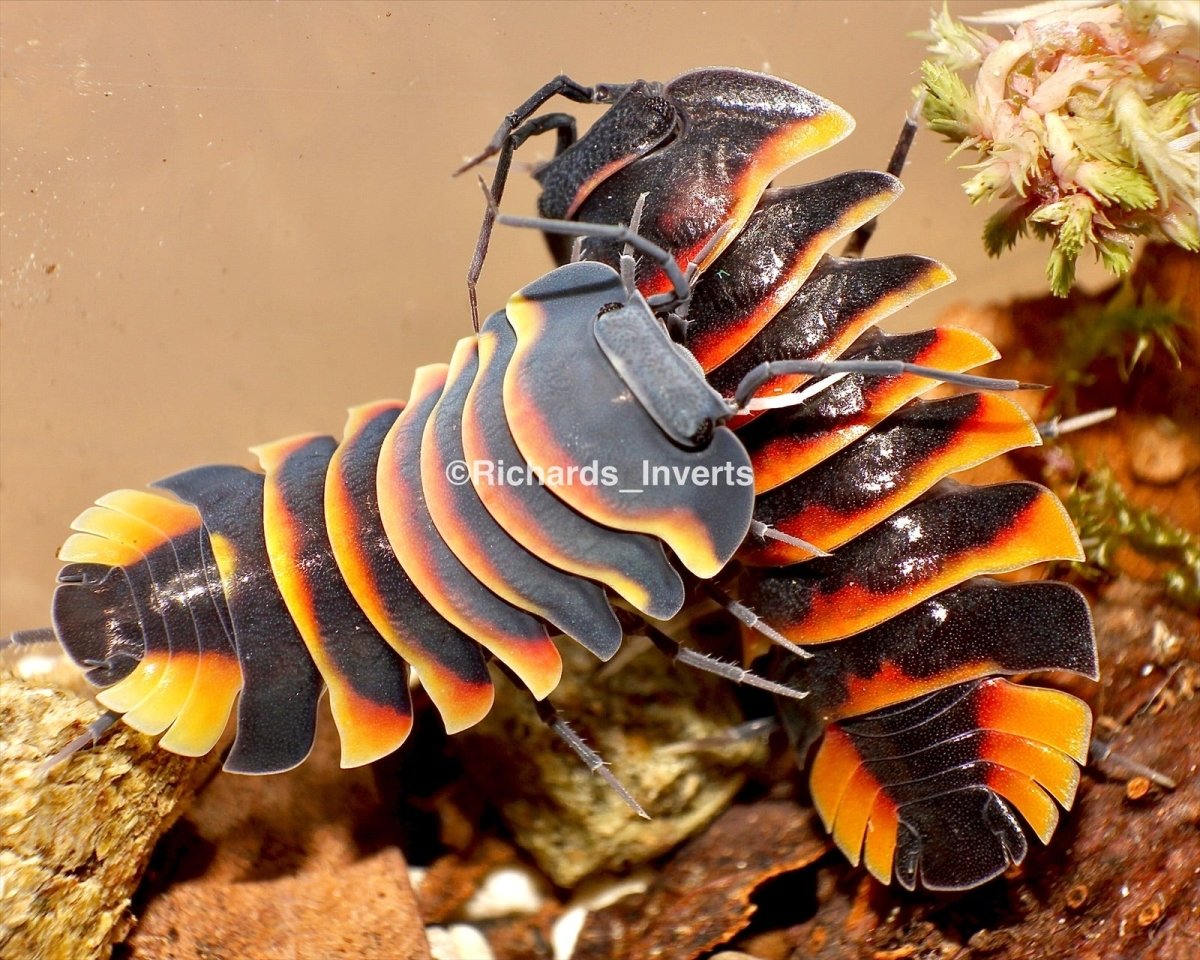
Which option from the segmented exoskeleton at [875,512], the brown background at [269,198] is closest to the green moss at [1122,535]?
the segmented exoskeleton at [875,512]

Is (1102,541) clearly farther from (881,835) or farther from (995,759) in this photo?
(881,835)

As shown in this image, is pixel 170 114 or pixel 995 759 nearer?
pixel 995 759

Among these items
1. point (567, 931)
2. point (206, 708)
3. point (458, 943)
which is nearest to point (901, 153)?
point (206, 708)

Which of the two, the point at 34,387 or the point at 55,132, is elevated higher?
the point at 55,132

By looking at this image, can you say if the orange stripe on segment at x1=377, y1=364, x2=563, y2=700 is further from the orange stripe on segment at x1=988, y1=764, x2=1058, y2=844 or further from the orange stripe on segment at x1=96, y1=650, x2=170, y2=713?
the orange stripe on segment at x1=988, y1=764, x2=1058, y2=844

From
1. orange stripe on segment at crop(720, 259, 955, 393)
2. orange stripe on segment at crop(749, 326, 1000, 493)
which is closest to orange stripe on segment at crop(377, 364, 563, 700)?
orange stripe on segment at crop(749, 326, 1000, 493)

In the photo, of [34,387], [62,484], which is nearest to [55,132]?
[34,387]
